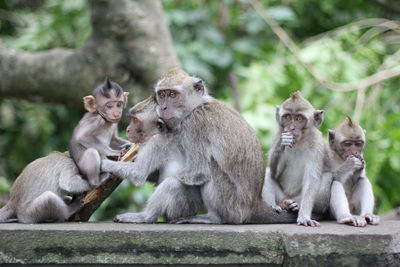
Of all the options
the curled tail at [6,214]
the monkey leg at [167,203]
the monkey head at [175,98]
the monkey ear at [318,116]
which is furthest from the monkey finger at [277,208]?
the curled tail at [6,214]

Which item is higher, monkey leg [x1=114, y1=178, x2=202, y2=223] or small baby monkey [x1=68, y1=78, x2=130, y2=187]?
small baby monkey [x1=68, y1=78, x2=130, y2=187]

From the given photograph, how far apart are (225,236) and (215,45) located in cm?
711

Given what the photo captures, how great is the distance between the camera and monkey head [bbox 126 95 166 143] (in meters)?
5.84

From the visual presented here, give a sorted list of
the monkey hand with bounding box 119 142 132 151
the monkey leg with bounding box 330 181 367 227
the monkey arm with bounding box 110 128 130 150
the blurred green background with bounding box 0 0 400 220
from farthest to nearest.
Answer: the blurred green background with bounding box 0 0 400 220 → the monkey arm with bounding box 110 128 130 150 → the monkey hand with bounding box 119 142 132 151 → the monkey leg with bounding box 330 181 367 227

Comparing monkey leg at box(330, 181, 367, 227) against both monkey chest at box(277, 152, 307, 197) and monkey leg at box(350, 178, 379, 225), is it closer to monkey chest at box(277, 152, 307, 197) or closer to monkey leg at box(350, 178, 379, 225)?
monkey leg at box(350, 178, 379, 225)

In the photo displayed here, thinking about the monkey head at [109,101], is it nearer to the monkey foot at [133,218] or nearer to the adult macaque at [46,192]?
the adult macaque at [46,192]

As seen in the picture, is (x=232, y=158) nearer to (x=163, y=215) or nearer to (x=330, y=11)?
(x=163, y=215)

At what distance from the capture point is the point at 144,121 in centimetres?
586

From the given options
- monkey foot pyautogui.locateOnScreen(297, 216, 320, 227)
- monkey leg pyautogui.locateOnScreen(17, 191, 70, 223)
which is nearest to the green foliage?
monkey foot pyautogui.locateOnScreen(297, 216, 320, 227)

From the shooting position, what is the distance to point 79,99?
9.39 metres

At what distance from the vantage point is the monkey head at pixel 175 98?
559 cm

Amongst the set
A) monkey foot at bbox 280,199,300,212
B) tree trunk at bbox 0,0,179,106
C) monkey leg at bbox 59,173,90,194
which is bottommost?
monkey foot at bbox 280,199,300,212

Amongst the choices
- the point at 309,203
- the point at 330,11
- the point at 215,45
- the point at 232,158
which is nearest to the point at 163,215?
the point at 232,158

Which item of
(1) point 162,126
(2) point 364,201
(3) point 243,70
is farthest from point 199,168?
(3) point 243,70
